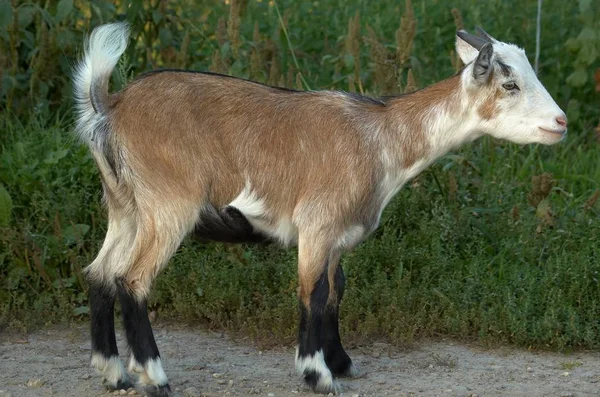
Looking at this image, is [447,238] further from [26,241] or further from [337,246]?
[26,241]

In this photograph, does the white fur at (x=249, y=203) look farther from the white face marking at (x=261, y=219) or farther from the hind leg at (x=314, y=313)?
the hind leg at (x=314, y=313)

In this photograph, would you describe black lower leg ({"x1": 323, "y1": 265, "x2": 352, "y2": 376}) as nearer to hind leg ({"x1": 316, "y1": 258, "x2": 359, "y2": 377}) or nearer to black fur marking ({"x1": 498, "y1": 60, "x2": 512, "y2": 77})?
hind leg ({"x1": 316, "y1": 258, "x2": 359, "y2": 377})

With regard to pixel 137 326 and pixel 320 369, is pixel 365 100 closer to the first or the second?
pixel 320 369

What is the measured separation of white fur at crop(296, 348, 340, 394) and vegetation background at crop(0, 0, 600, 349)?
0.73m

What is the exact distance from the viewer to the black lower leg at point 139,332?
488 centimetres

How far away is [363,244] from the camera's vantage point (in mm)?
6211

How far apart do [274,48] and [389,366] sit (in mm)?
2793

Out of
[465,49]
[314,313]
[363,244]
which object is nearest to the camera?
[314,313]

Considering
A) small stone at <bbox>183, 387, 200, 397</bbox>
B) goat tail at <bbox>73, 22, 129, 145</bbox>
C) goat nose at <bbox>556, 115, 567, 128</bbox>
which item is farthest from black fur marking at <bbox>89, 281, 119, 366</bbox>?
goat nose at <bbox>556, 115, 567, 128</bbox>

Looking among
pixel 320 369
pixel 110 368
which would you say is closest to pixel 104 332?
pixel 110 368

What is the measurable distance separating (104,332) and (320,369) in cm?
98

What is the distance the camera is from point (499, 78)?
4.89 meters

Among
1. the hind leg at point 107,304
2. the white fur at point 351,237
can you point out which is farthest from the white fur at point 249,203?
the hind leg at point 107,304

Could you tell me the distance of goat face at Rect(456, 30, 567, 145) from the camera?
4.87 m
